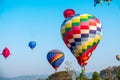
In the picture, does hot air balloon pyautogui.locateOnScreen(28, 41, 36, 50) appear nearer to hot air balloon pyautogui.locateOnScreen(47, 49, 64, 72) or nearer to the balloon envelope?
the balloon envelope

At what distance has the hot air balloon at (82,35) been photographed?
5109 cm

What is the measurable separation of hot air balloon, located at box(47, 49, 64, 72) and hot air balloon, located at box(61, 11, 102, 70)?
3087 centimetres

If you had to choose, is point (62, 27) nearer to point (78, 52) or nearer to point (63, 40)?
point (63, 40)

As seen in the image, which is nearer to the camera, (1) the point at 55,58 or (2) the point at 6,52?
(1) the point at 55,58

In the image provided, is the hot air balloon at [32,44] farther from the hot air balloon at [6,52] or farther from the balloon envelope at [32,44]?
the hot air balloon at [6,52]

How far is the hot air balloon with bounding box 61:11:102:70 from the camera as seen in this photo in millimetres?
51094

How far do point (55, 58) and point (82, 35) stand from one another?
33.7m

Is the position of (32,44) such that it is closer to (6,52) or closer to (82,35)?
(6,52)

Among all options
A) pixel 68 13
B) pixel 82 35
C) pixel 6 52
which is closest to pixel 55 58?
pixel 6 52

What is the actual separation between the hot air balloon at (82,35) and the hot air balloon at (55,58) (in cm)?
3087

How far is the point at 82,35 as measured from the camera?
5147cm

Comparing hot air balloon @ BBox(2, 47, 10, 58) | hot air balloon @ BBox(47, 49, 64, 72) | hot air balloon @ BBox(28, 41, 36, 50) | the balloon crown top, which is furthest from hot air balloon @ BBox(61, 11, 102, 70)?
hot air balloon @ BBox(2, 47, 10, 58)

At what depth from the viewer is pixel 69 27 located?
52.0m

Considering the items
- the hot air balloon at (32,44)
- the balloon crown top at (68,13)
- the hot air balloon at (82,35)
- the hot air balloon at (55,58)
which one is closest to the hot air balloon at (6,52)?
the hot air balloon at (32,44)
